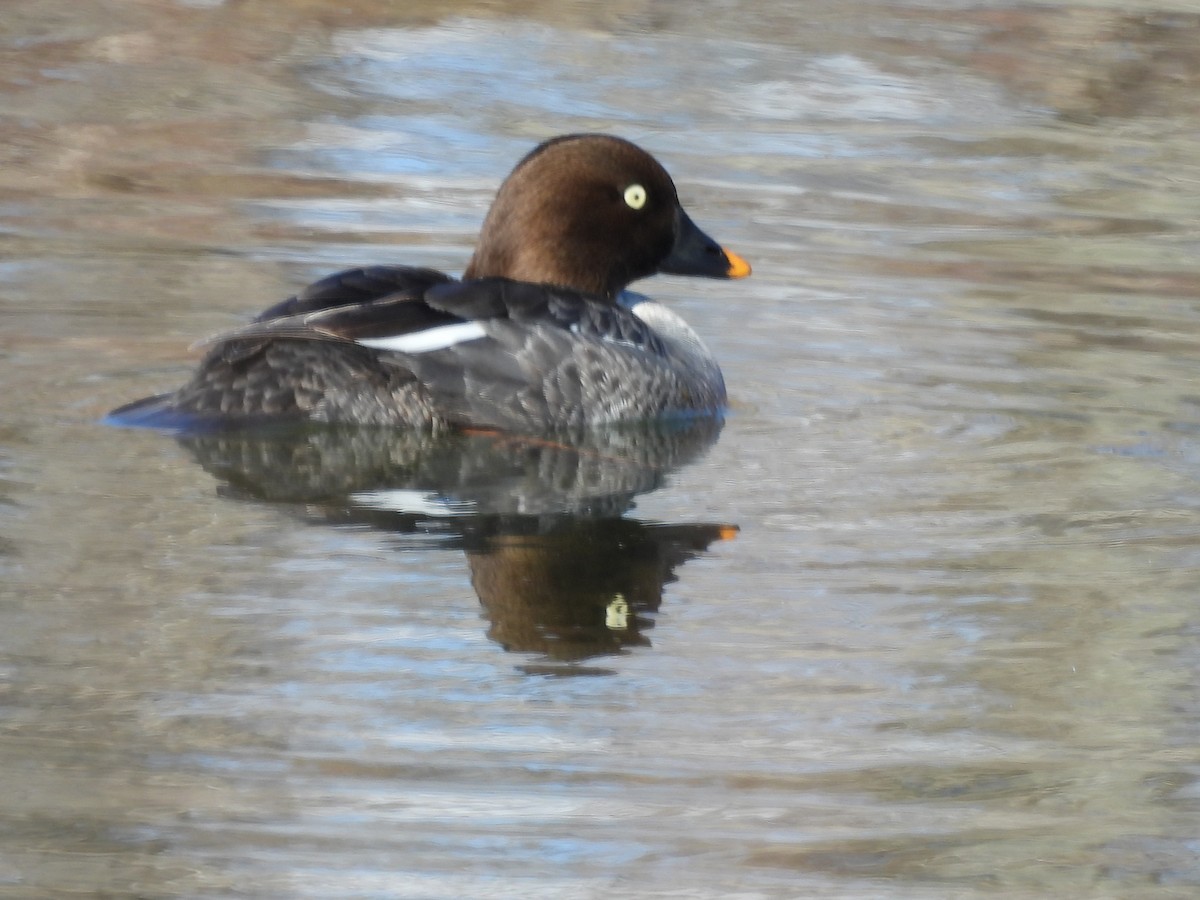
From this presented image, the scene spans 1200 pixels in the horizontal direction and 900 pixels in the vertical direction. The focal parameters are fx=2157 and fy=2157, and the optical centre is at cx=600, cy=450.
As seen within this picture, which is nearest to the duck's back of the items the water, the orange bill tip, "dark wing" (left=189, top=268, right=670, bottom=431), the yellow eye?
"dark wing" (left=189, top=268, right=670, bottom=431)

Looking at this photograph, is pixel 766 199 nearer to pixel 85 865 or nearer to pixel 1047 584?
pixel 1047 584

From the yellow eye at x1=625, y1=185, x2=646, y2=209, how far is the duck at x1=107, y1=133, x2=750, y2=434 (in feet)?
0.26

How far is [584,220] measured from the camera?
7688mm

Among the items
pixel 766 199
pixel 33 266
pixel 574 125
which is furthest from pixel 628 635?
pixel 574 125

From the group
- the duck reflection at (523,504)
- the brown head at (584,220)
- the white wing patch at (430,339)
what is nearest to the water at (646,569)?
the duck reflection at (523,504)

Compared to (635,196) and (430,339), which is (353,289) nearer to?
(430,339)

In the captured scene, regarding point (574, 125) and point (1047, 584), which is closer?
point (1047, 584)

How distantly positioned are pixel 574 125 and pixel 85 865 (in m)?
9.31

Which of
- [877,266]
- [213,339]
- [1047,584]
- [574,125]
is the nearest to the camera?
[1047,584]

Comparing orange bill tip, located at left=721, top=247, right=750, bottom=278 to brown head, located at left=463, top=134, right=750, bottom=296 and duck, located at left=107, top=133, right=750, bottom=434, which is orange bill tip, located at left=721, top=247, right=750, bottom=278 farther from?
duck, located at left=107, top=133, right=750, bottom=434

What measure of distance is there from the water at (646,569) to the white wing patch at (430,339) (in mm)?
331

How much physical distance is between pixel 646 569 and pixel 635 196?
8.02 feet

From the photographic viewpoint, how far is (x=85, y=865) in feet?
12.5

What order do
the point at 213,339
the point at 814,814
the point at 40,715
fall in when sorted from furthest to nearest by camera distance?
the point at 213,339 < the point at 40,715 < the point at 814,814
